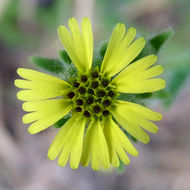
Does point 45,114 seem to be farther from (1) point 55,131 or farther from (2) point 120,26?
(1) point 55,131

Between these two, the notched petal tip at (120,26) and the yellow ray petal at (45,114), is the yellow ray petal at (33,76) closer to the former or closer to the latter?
the yellow ray petal at (45,114)

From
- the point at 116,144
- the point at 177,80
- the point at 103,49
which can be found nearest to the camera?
the point at 116,144

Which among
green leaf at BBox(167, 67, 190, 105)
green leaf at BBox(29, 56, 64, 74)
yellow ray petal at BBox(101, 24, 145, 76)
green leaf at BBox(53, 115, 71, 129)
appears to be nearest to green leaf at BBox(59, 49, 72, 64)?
green leaf at BBox(29, 56, 64, 74)

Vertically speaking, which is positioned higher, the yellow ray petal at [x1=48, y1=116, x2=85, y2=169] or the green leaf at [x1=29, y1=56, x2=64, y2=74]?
the green leaf at [x1=29, y1=56, x2=64, y2=74]

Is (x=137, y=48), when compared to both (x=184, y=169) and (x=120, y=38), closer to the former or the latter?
(x=120, y=38)

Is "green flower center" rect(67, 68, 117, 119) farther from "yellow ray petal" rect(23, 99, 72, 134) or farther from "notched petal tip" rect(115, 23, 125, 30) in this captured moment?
"notched petal tip" rect(115, 23, 125, 30)

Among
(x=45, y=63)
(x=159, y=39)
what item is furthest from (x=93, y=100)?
(x=159, y=39)

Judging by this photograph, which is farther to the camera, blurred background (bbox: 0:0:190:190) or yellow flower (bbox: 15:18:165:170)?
blurred background (bbox: 0:0:190:190)
